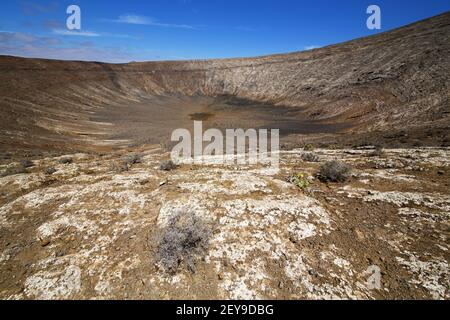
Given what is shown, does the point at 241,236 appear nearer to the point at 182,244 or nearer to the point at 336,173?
the point at 182,244

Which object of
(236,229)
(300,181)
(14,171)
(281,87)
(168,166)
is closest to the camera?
(236,229)

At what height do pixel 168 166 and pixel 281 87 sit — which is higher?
pixel 281 87

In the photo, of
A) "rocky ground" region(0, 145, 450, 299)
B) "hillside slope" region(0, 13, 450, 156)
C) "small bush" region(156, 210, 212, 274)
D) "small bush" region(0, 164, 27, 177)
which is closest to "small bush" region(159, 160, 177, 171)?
"rocky ground" region(0, 145, 450, 299)

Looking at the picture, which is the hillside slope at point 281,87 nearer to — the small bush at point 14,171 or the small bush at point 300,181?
the small bush at point 300,181

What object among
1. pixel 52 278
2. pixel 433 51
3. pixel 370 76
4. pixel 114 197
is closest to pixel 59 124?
pixel 114 197

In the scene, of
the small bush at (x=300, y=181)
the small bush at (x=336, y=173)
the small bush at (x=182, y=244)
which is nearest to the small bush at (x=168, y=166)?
the small bush at (x=182, y=244)

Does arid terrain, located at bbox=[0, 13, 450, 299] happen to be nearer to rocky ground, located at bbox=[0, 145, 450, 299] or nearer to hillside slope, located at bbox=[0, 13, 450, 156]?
rocky ground, located at bbox=[0, 145, 450, 299]

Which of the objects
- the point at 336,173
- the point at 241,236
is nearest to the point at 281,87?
the point at 336,173
